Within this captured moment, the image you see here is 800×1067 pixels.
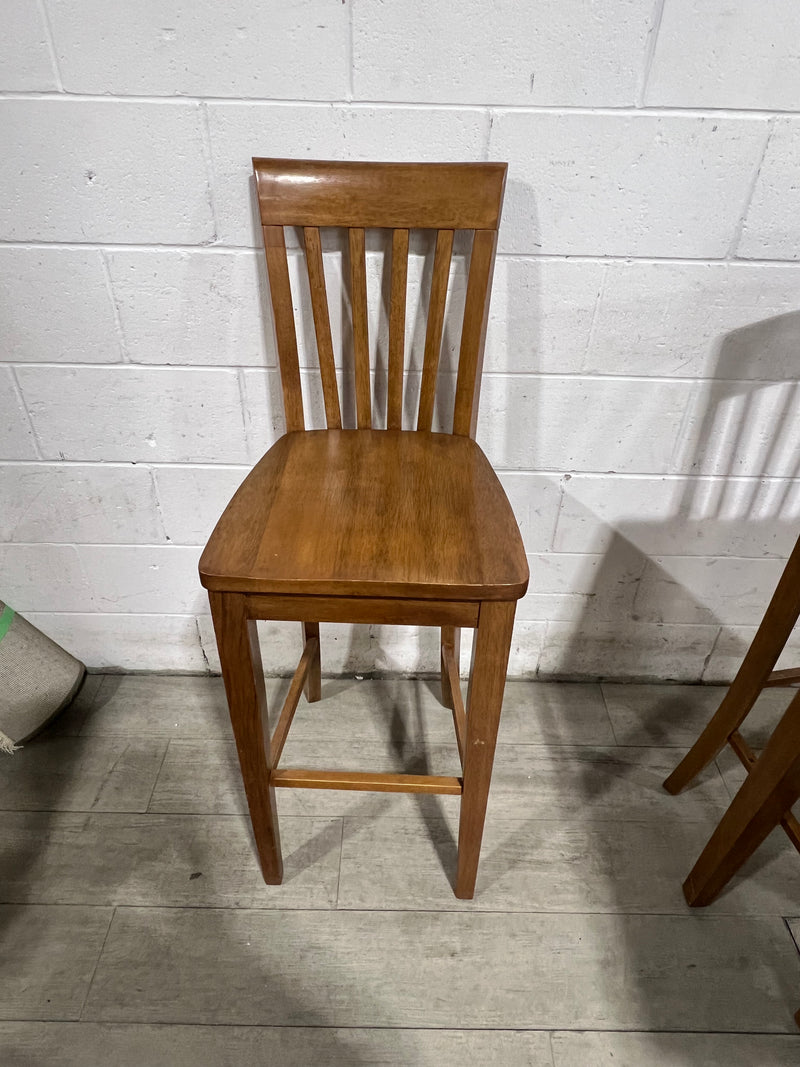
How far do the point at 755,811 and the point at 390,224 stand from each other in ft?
3.23

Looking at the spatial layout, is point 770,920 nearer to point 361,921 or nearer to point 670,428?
point 361,921

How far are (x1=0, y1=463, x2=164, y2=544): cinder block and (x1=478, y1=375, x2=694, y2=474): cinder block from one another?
2.17 ft

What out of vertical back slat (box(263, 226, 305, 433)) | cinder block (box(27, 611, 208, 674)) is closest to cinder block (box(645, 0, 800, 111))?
vertical back slat (box(263, 226, 305, 433))

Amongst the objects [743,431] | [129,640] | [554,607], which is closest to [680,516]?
[743,431]

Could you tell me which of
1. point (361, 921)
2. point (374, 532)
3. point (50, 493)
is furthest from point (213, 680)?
point (374, 532)

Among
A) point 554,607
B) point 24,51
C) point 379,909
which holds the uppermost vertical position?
point 24,51

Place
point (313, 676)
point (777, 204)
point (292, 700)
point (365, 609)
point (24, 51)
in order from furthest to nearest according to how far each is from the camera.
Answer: point (313, 676), point (292, 700), point (777, 204), point (24, 51), point (365, 609)

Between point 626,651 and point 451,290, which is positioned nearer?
point 451,290

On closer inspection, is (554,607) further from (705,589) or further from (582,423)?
(582,423)

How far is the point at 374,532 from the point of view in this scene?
879 mm

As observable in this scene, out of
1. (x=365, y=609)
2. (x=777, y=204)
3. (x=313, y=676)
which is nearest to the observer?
(x=365, y=609)

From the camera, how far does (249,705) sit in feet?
3.07

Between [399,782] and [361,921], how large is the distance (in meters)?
0.29

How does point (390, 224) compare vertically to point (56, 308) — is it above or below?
above
